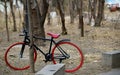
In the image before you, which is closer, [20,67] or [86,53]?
[20,67]

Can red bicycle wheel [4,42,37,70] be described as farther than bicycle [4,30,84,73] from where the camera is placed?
Yes

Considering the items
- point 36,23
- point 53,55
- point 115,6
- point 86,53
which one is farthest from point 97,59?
point 115,6

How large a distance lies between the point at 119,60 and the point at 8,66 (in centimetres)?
290

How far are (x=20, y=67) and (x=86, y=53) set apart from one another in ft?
10.4

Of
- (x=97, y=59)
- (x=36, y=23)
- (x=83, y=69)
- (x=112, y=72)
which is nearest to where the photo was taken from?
(x=112, y=72)

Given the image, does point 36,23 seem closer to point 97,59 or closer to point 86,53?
point 86,53

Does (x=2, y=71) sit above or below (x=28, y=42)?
below

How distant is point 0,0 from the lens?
19812 millimetres

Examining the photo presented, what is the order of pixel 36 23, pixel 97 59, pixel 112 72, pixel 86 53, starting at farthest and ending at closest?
pixel 36 23
pixel 86 53
pixel 97 59
pixel 112 72

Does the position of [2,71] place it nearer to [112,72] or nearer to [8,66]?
[8,66]

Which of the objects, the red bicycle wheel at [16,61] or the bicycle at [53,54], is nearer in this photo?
the bicycle at [53,54]

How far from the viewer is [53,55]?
24.8ft

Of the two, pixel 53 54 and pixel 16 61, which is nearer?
pixel 53 54

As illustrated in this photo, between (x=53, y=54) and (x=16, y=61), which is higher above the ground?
(x=53, y=54)
